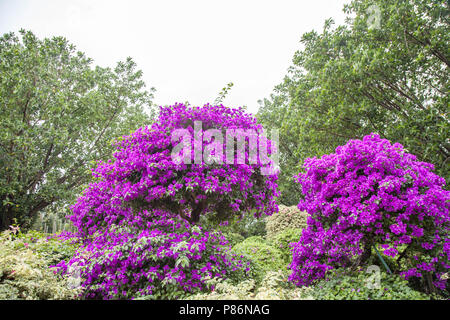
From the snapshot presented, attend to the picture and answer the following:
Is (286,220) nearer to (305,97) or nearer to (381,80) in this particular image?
(305,97)

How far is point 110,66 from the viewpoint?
12.5m

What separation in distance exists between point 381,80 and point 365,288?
6.01 m

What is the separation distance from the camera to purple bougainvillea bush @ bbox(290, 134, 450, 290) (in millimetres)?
3693

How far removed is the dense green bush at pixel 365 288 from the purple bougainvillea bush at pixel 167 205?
56.7 inches

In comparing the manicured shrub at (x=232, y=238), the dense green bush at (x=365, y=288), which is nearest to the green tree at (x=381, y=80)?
the dense green bush at (x=365, y=288)

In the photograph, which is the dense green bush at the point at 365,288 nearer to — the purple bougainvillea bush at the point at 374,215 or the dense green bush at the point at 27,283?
the purple bougainvillea bush at the point at 374,215

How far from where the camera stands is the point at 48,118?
1003cm

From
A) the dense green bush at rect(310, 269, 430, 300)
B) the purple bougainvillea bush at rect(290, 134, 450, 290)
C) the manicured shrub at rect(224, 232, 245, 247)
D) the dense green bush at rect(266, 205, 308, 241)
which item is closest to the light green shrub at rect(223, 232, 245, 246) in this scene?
the manicured shrub at rect(224, 232, 245, 247)

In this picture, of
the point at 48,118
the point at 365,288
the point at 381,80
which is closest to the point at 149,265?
the point at 365,288

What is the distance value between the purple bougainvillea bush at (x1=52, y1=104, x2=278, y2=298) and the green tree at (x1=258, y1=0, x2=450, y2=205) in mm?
4010

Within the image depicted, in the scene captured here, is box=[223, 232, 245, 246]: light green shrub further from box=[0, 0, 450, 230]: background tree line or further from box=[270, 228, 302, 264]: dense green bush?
box=[0, 0, 450, 230]: background tree line
